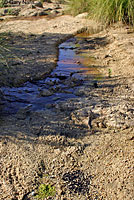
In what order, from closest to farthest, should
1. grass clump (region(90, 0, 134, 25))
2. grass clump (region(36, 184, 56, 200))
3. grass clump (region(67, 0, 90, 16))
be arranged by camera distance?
grass clump (region(36, 184, 56, 200))
grass clump (region(90, 0, 134, 25))
grass clump (region(67, 0, 90, 16))

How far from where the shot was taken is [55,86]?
13.0 ft

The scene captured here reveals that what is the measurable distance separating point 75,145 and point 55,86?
1.57 meters

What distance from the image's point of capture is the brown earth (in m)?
2.14

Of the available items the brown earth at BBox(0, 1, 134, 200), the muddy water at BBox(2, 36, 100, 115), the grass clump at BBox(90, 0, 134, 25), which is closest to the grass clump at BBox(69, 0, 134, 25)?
the grass clump at BBox(90, 0, 134, 25)

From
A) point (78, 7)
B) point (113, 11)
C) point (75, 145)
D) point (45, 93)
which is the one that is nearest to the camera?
point (75, 145)

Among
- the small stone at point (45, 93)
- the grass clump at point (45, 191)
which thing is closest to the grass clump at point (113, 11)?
the small stone at point (45, 93)

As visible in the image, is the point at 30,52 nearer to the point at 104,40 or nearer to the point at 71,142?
the point at 104,40

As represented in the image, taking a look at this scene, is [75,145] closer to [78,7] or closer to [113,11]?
[113,11]

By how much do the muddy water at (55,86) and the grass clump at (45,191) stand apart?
133cm

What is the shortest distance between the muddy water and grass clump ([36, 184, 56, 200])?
52.3 inches

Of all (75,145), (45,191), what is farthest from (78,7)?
(45,191)

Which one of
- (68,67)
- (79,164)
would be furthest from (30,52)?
(79,164)

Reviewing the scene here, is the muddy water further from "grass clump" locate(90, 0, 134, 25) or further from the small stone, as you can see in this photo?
"grass clump" locate(90, 0, 134, 25)

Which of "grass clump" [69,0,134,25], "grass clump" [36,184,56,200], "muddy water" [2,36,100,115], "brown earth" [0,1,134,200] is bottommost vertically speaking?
"grass clump" [36,184,56,200]
